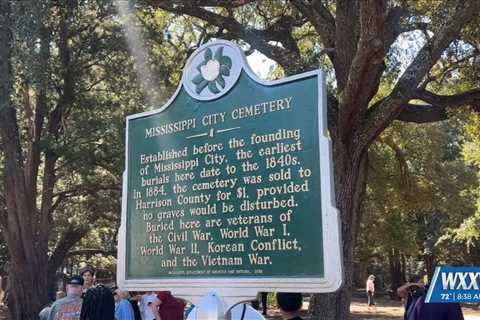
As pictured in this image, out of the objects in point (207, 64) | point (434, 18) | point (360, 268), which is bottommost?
point (360, 268)

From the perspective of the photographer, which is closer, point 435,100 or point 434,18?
point 434,18

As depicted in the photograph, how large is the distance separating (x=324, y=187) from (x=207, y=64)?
150 centimetres

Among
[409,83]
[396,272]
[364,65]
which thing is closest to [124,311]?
[364,65]

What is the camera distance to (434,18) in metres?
11.2

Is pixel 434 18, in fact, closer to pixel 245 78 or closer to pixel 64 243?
pixel 245 78

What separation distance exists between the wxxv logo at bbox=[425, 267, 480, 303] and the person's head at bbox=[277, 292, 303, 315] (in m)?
0.95

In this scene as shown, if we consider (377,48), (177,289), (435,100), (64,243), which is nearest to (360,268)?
(64,243)

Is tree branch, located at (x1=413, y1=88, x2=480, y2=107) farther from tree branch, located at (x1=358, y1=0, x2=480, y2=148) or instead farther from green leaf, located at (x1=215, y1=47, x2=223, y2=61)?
green leaf, located at (x1=215, y1=47, x2=223, y2=61)

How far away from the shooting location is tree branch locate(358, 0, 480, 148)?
33.3ft

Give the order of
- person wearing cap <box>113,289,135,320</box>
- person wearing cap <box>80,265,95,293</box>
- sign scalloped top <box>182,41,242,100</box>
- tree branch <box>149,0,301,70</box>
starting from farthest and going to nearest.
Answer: tree branch <box>149,0,301,70</box> → person wearing cap <box>113,289,135,320</box> → person wearing cap <box>80,265,95,293</box> → sign scalloped top <box>182,41,242,100</box>

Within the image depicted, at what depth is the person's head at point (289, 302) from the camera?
409 cm

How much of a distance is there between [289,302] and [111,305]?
2.86 meters

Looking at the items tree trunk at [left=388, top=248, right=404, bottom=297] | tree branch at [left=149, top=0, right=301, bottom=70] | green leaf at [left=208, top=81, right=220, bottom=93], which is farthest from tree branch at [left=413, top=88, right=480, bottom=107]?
tree trunk at [left=388, top=248, right=404, bottom=297]

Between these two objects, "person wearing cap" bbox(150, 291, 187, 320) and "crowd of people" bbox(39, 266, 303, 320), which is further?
"person wearing cap" bbox(150, 291, 187, 320)
